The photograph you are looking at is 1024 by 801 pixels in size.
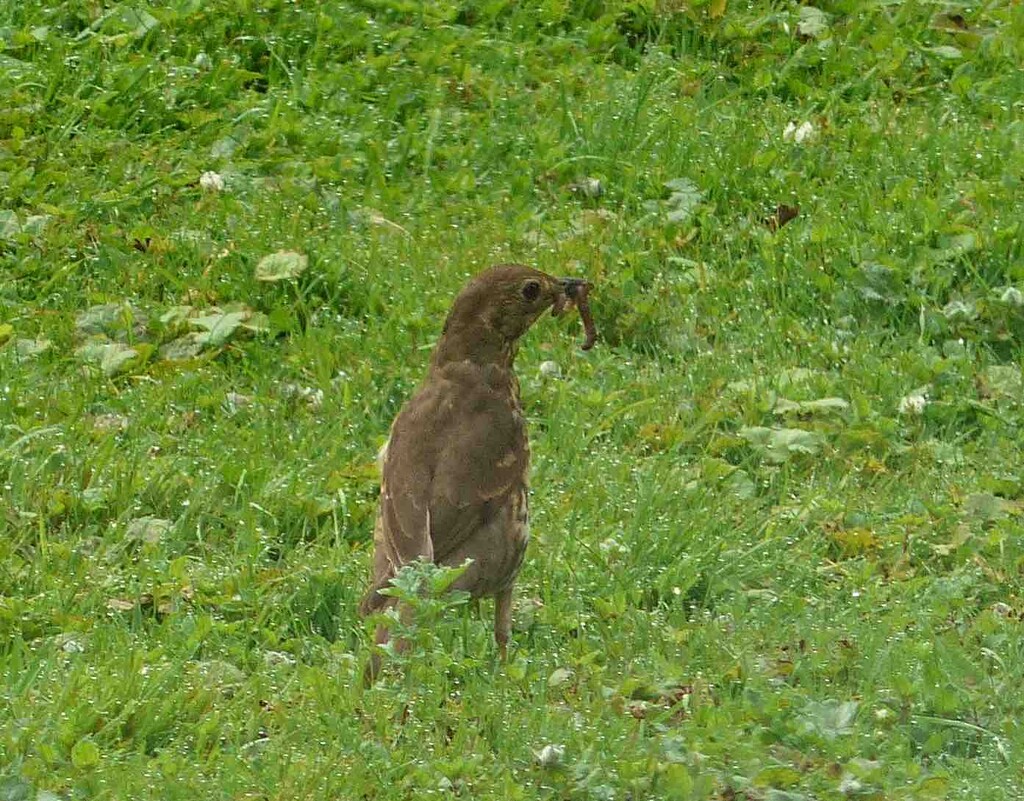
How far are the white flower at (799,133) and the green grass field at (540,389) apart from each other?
0.06ft

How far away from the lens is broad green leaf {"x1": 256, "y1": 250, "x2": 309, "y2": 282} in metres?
8.23

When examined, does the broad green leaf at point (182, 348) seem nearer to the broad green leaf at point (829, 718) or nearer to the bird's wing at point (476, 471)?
the bird's wing at point (476, 471)

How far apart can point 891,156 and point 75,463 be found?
383 cm

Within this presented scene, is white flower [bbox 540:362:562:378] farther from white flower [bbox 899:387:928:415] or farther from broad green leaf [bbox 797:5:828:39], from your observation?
broad green leaf [bbox 797:5:828:39]

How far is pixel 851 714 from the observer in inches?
221

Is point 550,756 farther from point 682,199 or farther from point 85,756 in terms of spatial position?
point 682,199

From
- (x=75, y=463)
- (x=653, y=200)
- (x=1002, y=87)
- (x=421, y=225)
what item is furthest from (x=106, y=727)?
(x=1002, y=87)

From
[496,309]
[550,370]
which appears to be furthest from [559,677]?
[550,370]

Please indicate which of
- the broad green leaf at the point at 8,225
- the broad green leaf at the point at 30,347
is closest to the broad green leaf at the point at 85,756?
the broad green leaf at the point at 30,347

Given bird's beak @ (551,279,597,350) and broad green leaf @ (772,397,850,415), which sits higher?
bird's beak @ (551,279,597,350)

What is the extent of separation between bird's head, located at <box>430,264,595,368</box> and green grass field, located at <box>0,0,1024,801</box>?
67 cm

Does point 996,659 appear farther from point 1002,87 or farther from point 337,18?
point 337,18

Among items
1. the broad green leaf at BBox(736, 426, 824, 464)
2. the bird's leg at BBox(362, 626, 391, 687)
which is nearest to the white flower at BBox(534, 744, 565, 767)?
the bird's leg at BBox(362, 626, 391, 687)

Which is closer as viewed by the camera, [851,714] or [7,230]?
[851,714]
